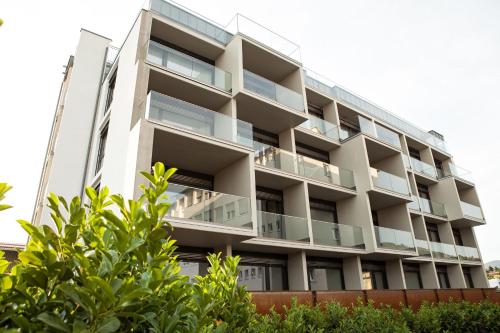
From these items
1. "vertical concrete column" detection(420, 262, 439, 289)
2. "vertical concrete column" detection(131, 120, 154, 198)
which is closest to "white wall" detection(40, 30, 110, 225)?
"vertical concrete column" detection(131, 120, 154, 198)

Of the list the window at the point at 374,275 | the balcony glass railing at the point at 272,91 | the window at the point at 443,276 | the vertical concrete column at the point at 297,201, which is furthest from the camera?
the window at the point at 443,276

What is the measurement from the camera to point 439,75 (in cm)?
1277

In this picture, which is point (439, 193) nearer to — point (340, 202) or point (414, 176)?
point (414, 176)

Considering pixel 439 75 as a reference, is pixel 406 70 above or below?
above

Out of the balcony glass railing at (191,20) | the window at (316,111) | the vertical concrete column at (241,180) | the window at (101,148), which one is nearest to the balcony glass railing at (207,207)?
the vertical concrete column at (241,180)

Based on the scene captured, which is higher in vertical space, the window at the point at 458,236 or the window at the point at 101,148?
the window at the point at 101,148

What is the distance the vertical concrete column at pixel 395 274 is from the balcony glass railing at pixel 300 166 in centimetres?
561

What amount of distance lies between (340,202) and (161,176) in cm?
1811

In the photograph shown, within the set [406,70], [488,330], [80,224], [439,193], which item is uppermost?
[406,70]

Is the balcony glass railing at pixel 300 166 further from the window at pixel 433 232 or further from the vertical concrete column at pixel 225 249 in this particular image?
the window at pixel 433 232

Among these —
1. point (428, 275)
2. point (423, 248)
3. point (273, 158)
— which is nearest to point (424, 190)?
point (423, 248)

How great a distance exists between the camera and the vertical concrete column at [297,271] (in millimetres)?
14477

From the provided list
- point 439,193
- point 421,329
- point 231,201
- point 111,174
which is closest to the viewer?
point 421,329

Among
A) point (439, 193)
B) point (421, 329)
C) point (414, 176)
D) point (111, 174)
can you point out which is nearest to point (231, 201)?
point (111, 174)
